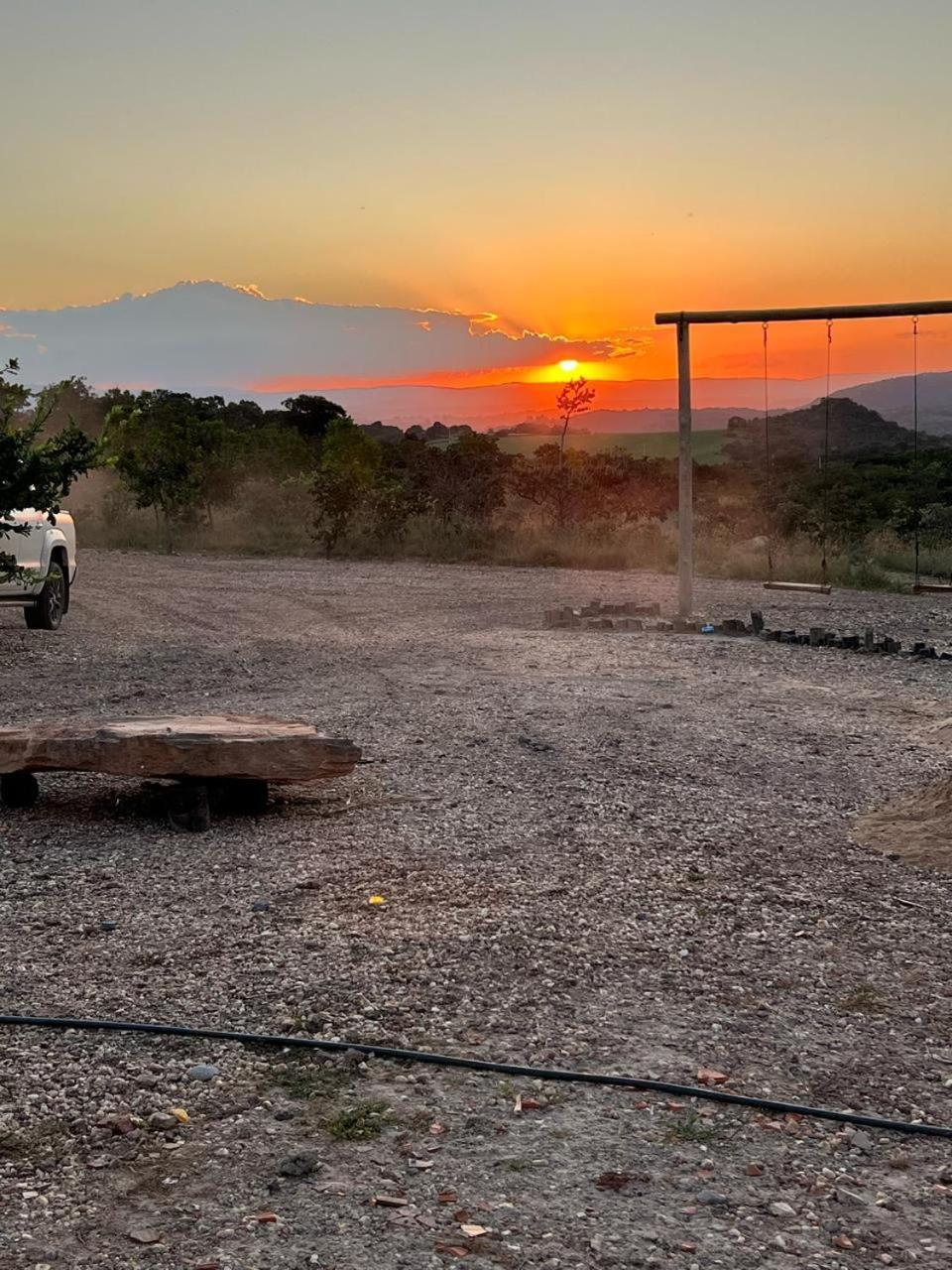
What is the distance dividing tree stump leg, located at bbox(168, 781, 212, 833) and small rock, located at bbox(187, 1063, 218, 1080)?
8.69 feet

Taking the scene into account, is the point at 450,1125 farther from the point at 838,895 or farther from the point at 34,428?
the point at 34,428

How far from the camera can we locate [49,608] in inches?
558

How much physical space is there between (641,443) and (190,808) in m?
85.5

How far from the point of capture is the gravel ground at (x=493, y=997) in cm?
298

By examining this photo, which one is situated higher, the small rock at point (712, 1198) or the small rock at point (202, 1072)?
the small rock at point (202, 1072)

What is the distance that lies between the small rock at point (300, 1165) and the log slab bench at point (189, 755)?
126 inches

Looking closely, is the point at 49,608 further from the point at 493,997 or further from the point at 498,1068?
the point at 498,1068

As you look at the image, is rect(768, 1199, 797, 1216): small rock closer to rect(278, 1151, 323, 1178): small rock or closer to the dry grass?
rect(278, 1151, 323, 1178): small rock

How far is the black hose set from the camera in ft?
11.4

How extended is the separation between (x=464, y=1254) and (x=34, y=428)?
1028 cm

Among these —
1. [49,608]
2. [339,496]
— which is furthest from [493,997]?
[339,496]

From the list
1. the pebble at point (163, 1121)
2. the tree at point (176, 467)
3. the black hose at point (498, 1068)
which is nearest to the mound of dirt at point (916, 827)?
the black hose at point (498, 1068)

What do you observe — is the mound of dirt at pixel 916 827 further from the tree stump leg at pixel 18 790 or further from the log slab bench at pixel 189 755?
the tree stump leg at pixel 18 790

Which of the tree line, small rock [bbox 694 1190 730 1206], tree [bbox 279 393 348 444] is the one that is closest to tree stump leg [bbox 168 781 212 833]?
small rock [bbox 694 1190 730 1206]
